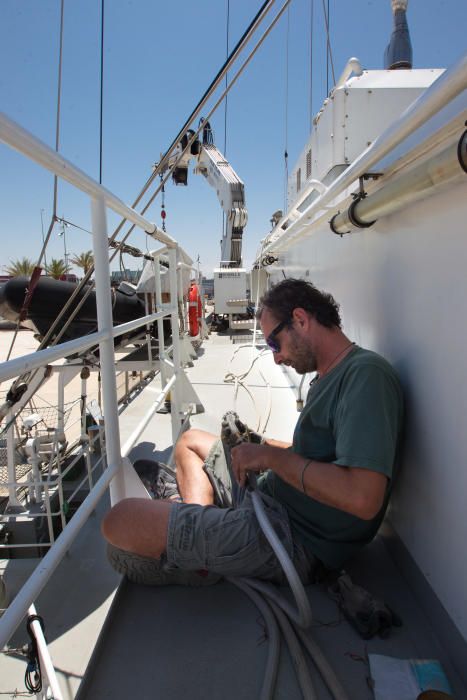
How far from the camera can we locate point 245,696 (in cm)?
94

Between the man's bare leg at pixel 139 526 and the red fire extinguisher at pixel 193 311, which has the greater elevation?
the red fire extinguisher at pixel 193 311

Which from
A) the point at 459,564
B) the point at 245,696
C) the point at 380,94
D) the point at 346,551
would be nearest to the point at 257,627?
the point at 245,696

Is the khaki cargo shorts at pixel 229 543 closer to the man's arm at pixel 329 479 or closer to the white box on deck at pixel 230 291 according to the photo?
the man's arm at pixel 329 479

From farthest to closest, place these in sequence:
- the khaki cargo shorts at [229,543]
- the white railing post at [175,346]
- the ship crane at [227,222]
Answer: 1. the ship crane at [227,222]
2. the white railing post at [175,346]
3. the khaki cargo shorts at [229,543]

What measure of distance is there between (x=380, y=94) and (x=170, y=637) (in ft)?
10.1

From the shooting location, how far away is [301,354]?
1.31 meters

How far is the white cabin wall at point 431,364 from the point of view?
0.91 metres

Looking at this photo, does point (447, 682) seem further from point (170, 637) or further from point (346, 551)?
point (170, 637)

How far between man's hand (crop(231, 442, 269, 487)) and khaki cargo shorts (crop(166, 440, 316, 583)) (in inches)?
2.6

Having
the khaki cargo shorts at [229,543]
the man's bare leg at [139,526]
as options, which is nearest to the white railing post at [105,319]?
the man's bare leg at [139,526]

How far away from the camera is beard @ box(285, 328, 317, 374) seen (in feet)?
4.29

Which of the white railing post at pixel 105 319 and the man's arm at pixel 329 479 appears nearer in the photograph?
the man's arm at pixel 329 479

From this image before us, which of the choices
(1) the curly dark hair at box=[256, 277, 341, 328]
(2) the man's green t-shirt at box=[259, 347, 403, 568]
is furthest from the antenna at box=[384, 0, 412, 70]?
(2) the man's green t-shirt at box=[259, 347, 403, 568]

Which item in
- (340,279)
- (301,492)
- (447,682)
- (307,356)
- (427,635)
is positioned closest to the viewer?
(447,682)
